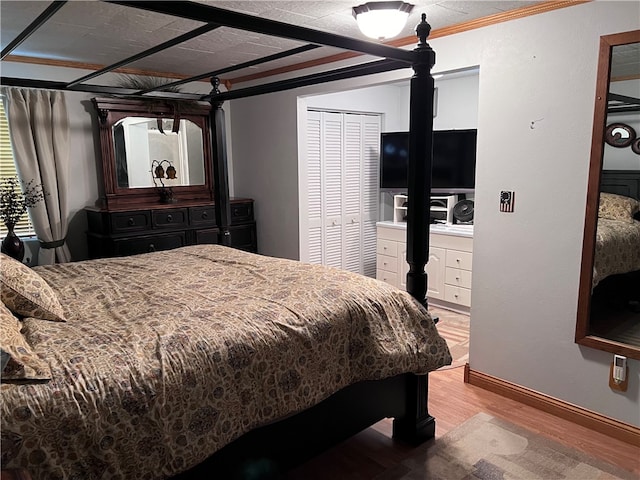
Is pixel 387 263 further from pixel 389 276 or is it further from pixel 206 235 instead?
pixel 206 235

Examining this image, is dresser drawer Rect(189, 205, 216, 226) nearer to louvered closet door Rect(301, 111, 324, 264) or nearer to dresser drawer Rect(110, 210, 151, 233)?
dresser drawer Rect(110, 210, 151, 233)

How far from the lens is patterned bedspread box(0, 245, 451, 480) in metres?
1.35

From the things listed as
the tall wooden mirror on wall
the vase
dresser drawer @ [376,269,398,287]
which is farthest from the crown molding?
dresser drawer @ [376,269,398,287]

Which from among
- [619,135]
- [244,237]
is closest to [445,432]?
[619,135]

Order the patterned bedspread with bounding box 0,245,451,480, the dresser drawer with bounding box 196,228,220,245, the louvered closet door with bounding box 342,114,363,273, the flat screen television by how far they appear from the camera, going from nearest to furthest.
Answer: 1. the patterned bedspread with bounding box 0,245,451,480
2. the dresser drawer with bounding box 196,228,220,245
3. the flat screen television
4. the louvered closet door with bounding box 342,114,363,273

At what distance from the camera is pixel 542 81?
2641mm

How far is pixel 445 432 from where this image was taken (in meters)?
2.62

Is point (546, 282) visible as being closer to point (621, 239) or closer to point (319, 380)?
point (621, 239)

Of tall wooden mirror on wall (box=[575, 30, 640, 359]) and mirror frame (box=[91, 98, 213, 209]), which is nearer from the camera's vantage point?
tall wooden mirror on wall (box=[575, 30, 640, 359])

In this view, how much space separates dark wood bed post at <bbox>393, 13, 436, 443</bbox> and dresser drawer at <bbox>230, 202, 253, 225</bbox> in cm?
280

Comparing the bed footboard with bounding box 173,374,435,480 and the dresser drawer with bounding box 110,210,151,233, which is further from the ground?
the dresser drawer with bounding box 110,210,151,233

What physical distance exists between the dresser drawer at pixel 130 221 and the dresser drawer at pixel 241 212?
2.93 ft

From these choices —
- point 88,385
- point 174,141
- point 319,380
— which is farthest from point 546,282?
point 174,141

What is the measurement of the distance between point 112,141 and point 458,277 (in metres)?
3.39
